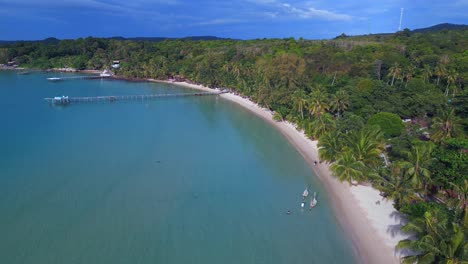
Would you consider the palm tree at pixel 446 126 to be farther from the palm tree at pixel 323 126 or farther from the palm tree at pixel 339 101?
the palm tree at pixel 339 101

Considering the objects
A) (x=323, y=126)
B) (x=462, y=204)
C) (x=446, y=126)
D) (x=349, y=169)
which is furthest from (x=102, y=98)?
(x=462, y=204)

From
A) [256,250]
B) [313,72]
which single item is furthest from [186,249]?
[313,72]

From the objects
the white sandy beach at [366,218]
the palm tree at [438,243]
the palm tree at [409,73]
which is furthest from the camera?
the palm tree at [409,73]

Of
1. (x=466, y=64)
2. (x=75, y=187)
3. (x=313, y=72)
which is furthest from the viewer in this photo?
(x=313, y=72)

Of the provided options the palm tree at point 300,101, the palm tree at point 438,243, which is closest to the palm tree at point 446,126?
the palm tree at point 438,243

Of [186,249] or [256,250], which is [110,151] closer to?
[186,249]

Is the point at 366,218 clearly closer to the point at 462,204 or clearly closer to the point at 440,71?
the point at 462,204

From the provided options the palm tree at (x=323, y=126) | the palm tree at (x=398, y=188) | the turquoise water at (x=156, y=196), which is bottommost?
the turquoise water at (x=156, y=196)
